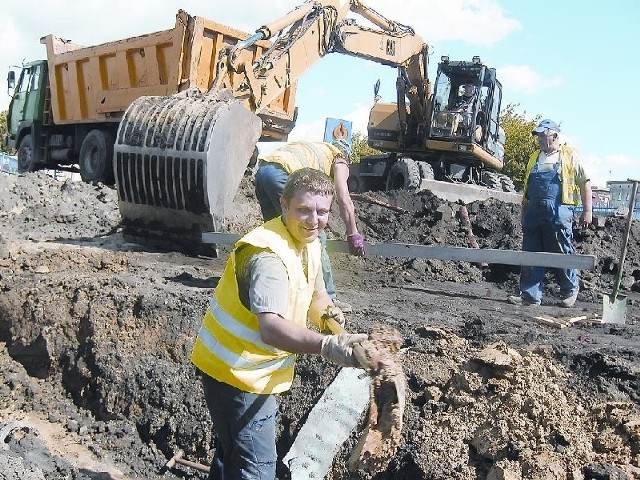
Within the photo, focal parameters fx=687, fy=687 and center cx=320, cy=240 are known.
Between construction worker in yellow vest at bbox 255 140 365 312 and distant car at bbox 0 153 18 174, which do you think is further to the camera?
distant car at bbox 0 153 18 174

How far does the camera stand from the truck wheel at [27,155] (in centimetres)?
1491

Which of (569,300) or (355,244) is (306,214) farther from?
(569,300)

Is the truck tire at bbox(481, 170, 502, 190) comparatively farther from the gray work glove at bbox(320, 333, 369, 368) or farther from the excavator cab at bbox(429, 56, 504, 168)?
the gray work glove at bbox(320, 333, 369, 368)

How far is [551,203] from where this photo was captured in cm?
642

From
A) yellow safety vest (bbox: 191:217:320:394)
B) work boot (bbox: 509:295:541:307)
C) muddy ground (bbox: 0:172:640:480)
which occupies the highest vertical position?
yellow safety vest (bbox: 191:217:320:394)

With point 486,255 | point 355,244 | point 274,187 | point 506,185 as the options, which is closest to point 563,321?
point 486,255

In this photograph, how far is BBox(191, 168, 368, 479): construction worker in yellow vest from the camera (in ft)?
7.97

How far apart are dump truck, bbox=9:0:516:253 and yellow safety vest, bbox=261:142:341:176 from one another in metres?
2.32

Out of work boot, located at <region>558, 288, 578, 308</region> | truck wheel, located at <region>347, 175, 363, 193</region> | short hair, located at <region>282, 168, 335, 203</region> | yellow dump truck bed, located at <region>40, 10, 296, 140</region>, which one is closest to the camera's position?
short hair, located at <region>282, 168, 335, 203</region>

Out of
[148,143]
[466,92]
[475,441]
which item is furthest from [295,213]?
[466,92]

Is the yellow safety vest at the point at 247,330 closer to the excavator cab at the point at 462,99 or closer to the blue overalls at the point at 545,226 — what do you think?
the blue overalls at the point at 545,226

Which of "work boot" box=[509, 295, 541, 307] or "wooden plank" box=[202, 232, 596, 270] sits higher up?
"wooden plank" box=[202, 232, 596, 270]

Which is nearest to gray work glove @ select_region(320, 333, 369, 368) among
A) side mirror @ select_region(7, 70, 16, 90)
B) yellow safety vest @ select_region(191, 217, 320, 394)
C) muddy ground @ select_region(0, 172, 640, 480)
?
yellow safety vest @ select_region(191, 217, 320, 394)

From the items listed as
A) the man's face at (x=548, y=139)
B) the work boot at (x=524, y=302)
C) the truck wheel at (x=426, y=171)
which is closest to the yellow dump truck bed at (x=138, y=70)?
the truck wheel at (x=426, y=171)
